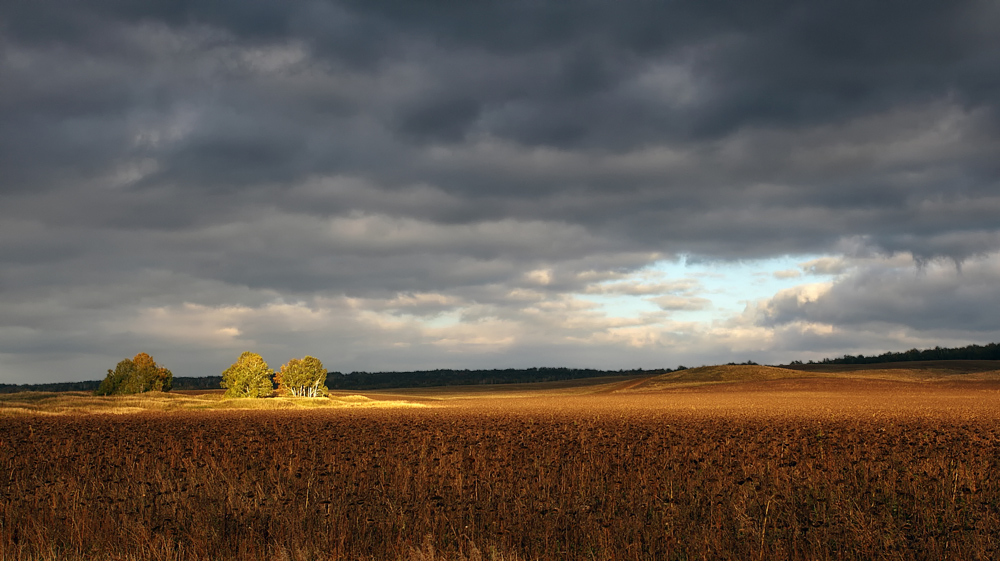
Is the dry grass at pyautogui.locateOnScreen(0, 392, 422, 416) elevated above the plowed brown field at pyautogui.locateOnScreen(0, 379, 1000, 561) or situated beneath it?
situated beneath

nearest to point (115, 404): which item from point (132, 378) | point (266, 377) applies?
point (266, 377)

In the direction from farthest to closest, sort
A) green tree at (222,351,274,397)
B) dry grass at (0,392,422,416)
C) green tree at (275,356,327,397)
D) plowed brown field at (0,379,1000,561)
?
green tree at (275,356,327,397) → green tree at (222,351,274,397) → dry grass at (0,392,422,416) → plowed brown field at (0,379,1000,561)

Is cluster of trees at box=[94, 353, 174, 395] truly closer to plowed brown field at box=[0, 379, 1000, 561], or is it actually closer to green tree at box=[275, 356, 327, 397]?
green tree at box=[275, 356, 327, 397]

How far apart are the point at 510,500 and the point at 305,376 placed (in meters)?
106

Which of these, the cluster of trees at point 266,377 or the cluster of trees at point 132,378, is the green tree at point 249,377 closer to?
the cluster of trees at point 266,377

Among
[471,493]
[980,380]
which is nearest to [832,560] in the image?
[471,493]

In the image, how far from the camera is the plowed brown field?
9148mm

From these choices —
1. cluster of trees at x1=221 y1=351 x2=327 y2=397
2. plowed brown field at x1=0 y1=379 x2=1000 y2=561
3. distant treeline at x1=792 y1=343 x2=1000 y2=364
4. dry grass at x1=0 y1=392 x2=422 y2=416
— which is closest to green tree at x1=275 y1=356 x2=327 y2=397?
cluster of trees at x1=221 y1=351 x2=327 y2=397

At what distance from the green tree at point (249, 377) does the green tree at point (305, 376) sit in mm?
8655

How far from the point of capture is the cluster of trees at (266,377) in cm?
9625

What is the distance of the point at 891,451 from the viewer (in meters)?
18.0

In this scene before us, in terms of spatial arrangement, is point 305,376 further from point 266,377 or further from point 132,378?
point 132,378

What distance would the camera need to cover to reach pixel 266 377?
101 metres

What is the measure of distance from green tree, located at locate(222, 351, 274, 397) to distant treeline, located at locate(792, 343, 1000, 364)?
127043 millimetres
